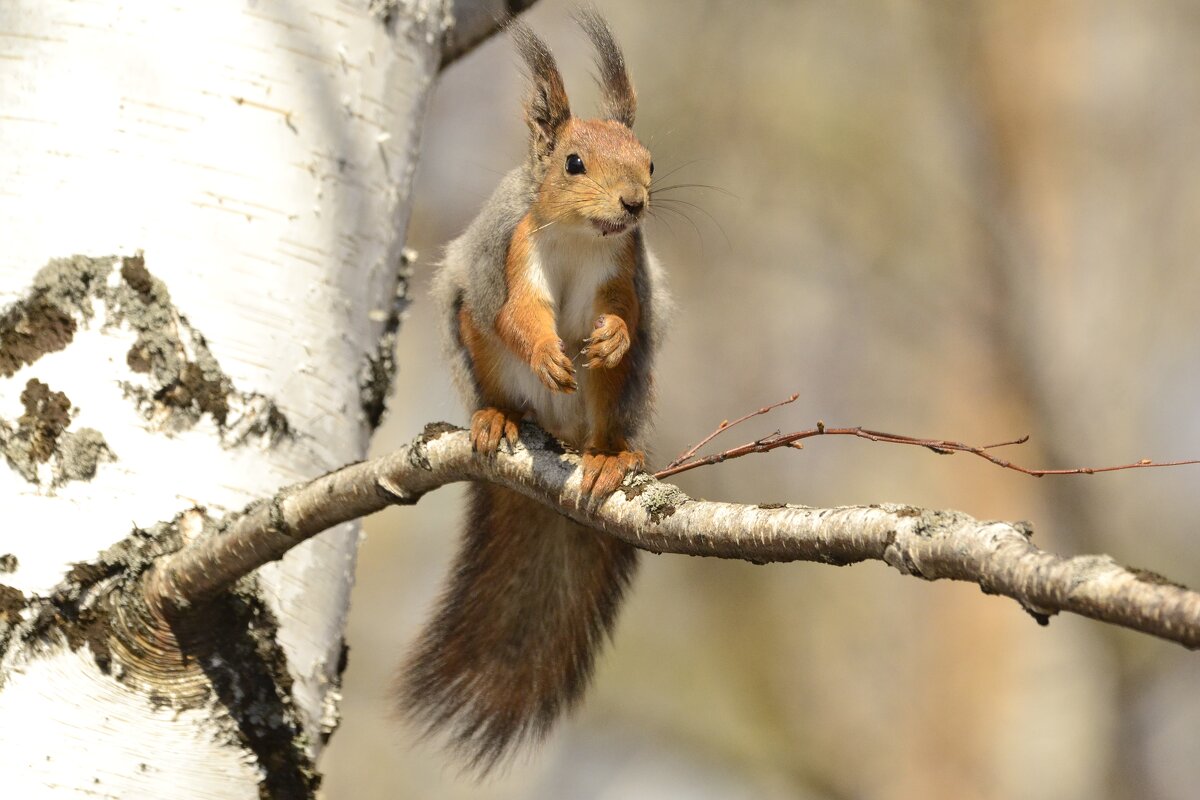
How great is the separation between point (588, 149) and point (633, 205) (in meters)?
0.18

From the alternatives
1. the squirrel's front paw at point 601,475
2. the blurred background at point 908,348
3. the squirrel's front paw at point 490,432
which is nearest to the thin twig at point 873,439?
the squirrel's front paw at point 601,475

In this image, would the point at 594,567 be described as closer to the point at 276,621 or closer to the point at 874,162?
the point at 276,621

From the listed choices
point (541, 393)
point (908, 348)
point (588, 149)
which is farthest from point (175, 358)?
point (908, 348)

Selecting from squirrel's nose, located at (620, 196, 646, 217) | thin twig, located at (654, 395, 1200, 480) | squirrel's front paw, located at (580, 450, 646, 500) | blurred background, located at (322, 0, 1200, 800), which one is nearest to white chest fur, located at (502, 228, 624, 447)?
squirrel's nose, located at (620, 196, 646, 217)

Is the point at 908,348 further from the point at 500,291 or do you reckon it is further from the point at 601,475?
the point at 601,475

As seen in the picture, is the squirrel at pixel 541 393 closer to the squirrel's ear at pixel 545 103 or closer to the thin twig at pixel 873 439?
the squirrel's ear at pixel 545 103

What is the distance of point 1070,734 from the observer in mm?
4645

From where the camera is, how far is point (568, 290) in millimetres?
1951

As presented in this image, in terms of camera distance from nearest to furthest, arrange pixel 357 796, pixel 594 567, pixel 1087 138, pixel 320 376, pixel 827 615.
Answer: pixel 320 376 → pixel 594 567 → pixel 1087 138 → pixel 827 615 → pixel 357 796

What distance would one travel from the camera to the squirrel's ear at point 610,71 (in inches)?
76.1

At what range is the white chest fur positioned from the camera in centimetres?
193

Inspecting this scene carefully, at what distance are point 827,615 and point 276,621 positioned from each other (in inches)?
185

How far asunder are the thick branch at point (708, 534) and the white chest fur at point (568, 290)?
0.56 ft

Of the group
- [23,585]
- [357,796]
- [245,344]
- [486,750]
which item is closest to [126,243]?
[245,344]
